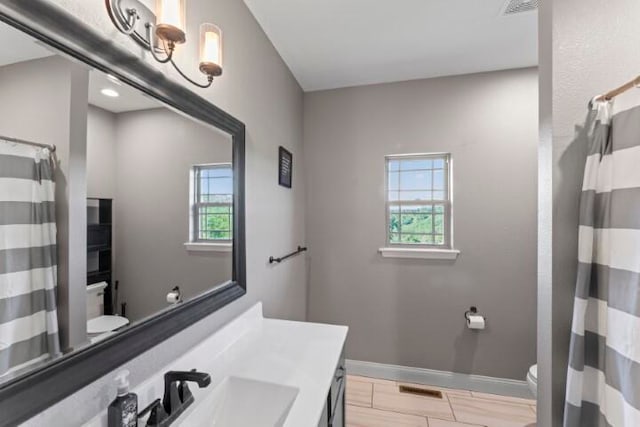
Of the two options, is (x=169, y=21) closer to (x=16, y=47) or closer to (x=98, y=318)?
(x=16, y=47)

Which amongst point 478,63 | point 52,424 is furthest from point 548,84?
point 52,424

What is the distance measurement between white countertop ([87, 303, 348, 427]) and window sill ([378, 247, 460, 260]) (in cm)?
114

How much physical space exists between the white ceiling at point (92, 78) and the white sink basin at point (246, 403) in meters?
0.97

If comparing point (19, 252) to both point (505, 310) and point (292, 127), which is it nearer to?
point (292, 127)

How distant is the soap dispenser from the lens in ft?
2.12

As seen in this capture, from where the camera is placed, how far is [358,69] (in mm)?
2262

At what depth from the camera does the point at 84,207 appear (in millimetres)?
735

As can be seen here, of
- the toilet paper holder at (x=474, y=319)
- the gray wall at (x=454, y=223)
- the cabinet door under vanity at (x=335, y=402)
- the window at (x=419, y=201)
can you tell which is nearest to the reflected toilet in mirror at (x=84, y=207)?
the cabinet door under vanity at (x=335, y=402)

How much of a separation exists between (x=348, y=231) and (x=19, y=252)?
85.6 inches

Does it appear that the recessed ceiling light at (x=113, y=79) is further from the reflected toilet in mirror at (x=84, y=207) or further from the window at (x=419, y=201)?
the window at (x=419, y=201)

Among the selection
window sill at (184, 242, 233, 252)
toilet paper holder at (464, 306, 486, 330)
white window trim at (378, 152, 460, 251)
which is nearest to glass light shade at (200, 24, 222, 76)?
window sill at (184, 242, 233, 252)

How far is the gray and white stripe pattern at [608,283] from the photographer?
0.79 metres

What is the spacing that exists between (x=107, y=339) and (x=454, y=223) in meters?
2.38

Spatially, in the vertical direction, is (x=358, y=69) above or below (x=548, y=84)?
above
